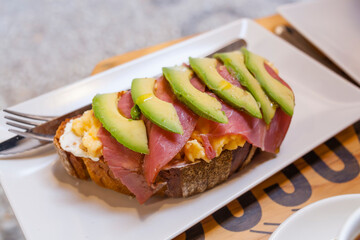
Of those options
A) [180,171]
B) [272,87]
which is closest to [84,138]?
[180,171]

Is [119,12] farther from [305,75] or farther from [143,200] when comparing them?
[143,200]

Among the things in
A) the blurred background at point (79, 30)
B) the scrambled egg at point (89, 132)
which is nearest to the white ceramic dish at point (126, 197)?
the scrambled egg at point (89, 132)

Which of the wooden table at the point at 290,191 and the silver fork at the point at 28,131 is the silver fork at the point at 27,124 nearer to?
the silver fork at the point at 28,131

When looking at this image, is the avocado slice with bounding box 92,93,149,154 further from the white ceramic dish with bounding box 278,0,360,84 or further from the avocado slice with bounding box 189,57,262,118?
the white ceramic dish with bounding box 278,0,360,84

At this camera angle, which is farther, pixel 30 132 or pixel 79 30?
pixel 79 30

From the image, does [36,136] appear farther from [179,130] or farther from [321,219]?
[321,219]

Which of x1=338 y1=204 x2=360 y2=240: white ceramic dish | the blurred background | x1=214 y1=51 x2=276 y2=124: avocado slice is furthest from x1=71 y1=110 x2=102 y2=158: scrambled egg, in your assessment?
the blurred background
